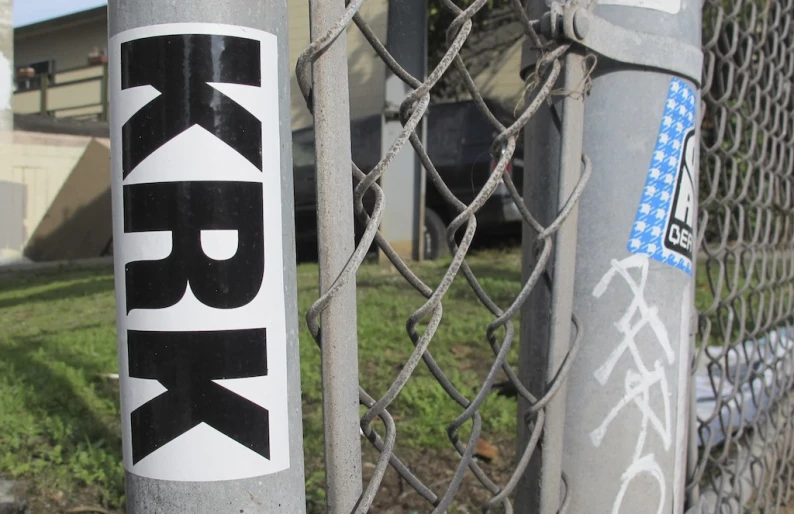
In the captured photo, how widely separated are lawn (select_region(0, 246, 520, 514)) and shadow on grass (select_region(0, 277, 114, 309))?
82 centimetres

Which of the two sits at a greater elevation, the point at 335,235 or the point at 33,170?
the point at 33,170

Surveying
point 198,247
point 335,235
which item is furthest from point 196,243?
point 335,235

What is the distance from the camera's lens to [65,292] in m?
6.41

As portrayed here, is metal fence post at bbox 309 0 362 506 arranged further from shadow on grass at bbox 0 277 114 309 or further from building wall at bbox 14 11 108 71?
building wall at bbox 14 11 108 71

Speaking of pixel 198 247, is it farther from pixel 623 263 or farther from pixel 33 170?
pixel 33 170

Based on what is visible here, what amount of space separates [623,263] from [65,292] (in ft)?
20.3

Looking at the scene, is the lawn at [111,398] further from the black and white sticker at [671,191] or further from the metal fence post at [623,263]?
the black and white sticker at [671,191]

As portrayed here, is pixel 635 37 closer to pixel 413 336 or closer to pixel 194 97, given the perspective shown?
pixel 413 336

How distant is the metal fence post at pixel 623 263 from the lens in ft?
3.47

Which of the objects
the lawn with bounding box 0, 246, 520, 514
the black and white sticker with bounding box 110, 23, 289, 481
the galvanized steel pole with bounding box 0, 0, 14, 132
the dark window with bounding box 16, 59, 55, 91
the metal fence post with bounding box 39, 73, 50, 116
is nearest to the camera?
the black and white sticker with bounding box 110, 23, 289, 481

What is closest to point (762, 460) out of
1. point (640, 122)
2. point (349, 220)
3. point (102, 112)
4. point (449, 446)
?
point (449, 446)

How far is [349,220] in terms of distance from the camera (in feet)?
2.34

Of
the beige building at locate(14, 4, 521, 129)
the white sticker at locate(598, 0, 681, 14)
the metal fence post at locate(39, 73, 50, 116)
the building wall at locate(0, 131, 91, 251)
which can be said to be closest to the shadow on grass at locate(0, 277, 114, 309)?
the building wall at locate(0, 131, 91, 251)

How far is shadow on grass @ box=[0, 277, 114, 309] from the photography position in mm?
6094
